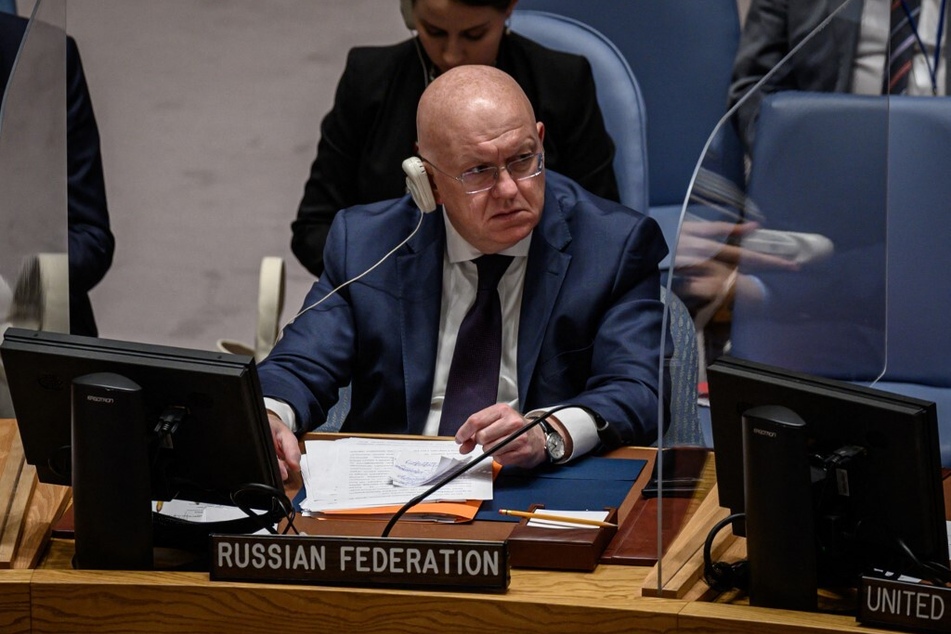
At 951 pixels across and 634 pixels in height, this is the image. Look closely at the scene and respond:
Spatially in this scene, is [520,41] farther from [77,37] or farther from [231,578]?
[77,37]

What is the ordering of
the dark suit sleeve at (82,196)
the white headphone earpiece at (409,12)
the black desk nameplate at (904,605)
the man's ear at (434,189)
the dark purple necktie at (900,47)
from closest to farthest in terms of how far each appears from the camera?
the black desk nameplate at (904,605) → the dark purple necktie at (900,47) → the man's ear at (434,189) → the white headphone earpiece at (409,12) → the dark suit sleeve at (82,196)

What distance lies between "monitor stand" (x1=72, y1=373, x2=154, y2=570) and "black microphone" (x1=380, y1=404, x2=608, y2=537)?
0.93 feet

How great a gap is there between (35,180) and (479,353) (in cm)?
74

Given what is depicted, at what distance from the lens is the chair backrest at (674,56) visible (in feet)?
10.3

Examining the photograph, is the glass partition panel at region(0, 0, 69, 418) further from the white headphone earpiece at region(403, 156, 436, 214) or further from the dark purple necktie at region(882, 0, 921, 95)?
the dark purple necktie at region(882, 0, 921, 95)

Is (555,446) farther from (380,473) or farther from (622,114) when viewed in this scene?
(622,114)

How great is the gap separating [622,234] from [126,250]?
95.8 inches

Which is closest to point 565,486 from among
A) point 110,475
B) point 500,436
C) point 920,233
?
point 500,436

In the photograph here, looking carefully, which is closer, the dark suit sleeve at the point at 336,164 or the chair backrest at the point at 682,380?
the chair backrest at the point at 682,380

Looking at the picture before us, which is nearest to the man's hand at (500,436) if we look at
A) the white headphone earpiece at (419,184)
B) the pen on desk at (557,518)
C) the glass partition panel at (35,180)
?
the pen on desk at (557,518)

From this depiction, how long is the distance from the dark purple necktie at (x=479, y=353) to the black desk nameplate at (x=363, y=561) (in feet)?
2.28

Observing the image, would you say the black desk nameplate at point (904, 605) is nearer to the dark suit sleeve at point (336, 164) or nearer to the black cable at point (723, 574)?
the black cable at point (723, 574)

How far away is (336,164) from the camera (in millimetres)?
2883

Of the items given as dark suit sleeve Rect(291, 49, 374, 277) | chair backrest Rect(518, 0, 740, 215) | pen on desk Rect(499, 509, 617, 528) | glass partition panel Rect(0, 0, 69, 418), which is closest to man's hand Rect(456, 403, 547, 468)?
pen on desk Rect(499, 509, 617, 528)
